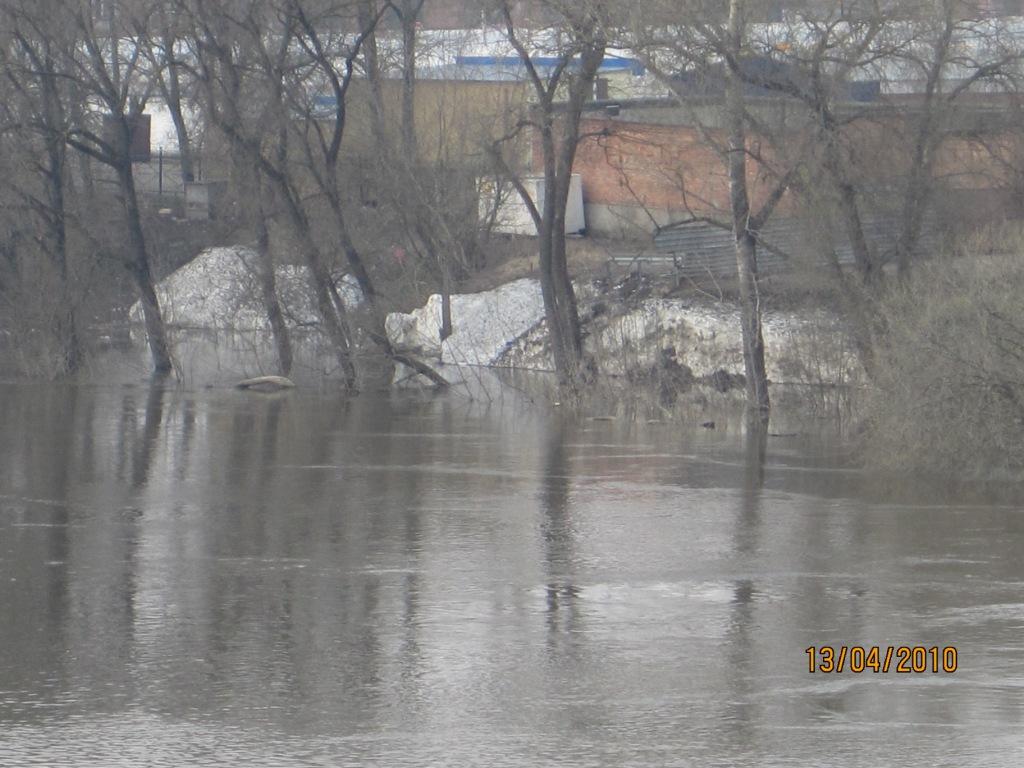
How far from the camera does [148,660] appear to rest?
24.9 ft

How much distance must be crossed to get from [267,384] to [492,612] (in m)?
18.0

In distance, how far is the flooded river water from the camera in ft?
21.0

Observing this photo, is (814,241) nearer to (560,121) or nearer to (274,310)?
(560,121)

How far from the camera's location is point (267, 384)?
86.0 feet

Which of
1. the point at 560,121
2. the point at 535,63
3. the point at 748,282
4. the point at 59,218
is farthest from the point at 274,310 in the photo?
the point at 748,282

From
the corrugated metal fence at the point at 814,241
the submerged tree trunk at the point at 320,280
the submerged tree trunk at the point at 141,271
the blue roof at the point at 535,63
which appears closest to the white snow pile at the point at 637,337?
the corrugated metal fence at the point at 814,241

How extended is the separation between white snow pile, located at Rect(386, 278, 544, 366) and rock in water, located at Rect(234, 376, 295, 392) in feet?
20.1

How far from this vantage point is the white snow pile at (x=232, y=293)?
94.0 ft

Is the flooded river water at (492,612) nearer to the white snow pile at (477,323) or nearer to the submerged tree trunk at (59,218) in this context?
the submerged tree trunk at (59,218)

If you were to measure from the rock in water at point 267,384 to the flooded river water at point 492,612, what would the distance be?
9942mm

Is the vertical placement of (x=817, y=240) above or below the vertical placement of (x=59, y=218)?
below

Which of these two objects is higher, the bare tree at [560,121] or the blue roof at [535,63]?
the blue roof at [535,63]

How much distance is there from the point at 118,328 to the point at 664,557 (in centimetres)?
2798

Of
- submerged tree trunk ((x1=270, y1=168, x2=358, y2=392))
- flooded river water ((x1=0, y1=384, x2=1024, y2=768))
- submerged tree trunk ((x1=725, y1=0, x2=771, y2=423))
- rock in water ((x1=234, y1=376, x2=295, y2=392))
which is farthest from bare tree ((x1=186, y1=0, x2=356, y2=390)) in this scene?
flooded river water ((x1=0, y1=384, x2=1024, y2=768))
